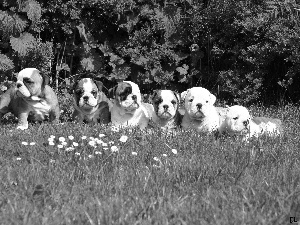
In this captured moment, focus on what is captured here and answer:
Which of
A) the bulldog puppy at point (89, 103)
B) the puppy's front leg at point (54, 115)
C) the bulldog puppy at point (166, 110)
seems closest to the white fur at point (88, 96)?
the bulldog puppy at point (89, 103)

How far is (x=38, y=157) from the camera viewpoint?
17.9 ft

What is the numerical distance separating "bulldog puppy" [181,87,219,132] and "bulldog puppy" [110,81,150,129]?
57cm

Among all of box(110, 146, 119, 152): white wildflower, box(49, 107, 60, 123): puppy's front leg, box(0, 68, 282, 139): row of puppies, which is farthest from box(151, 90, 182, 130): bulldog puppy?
box(110, 146, 119, 152): white wildflower

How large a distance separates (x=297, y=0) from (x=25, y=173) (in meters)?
6.65

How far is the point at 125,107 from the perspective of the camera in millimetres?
7645

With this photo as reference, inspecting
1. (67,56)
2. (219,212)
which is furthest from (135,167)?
→ (67,56)

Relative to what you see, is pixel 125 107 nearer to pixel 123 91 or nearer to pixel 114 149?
pixel 123 91

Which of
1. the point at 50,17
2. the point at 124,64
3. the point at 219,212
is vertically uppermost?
the point at 50,17

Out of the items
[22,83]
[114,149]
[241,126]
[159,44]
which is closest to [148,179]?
[114,149]

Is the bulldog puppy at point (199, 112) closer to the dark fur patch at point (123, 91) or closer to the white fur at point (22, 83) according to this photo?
the dark fur patch at point (123, 91)

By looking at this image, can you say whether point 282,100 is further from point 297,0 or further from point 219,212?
point 219,212

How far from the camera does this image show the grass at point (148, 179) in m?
3.79

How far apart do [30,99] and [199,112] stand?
91.0 inches

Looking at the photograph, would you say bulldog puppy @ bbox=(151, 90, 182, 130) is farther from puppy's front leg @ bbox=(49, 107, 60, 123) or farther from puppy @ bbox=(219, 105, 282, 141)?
puppy's front leg @ bbox=(49, 107, 60, 123)
